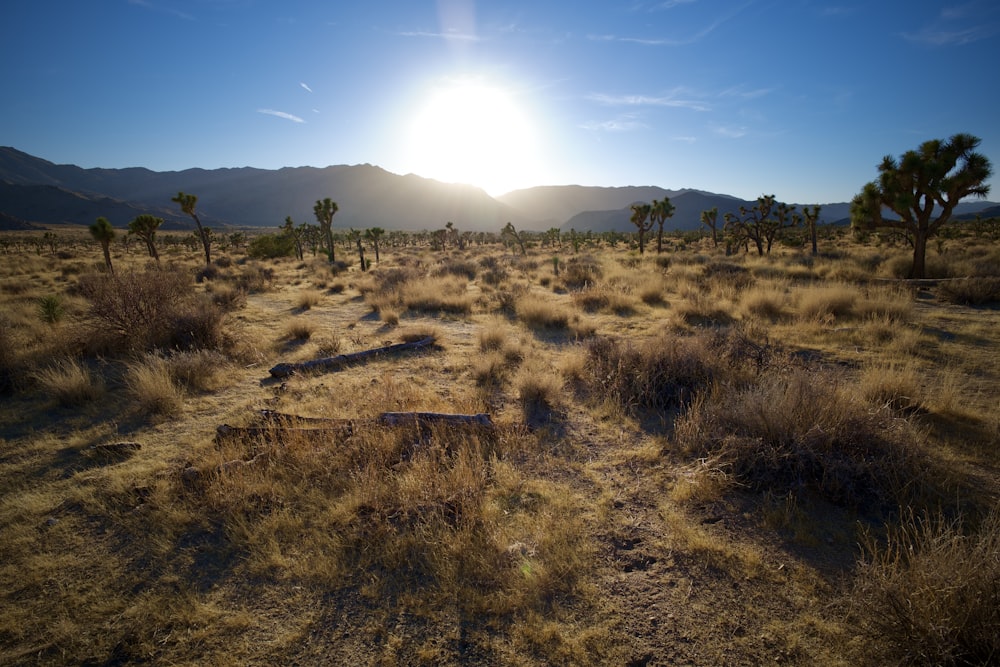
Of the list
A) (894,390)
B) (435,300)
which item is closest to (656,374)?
(894,390)

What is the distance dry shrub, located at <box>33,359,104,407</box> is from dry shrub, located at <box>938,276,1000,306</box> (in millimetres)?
19908

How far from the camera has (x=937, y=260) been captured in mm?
16031

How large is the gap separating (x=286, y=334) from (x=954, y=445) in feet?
40.2

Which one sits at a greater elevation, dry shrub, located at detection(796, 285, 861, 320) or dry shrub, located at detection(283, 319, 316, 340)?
dry shrub, located at detection(796, 285, 861, 320)

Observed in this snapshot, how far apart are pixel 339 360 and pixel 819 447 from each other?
792 cm

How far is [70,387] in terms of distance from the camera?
6.11 m

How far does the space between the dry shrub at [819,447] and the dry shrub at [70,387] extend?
29.0ft

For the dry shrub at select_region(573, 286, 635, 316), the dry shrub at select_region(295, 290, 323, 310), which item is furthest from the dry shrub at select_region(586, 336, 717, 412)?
the dry shrub at select_region(295, 290, 323, 310)

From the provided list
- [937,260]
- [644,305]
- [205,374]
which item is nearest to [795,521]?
[205,374]

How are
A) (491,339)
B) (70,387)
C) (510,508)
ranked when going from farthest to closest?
(491,339) → (70,387) → (510,508)

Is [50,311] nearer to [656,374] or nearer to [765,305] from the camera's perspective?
[656,374]

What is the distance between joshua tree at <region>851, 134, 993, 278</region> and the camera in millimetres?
13539

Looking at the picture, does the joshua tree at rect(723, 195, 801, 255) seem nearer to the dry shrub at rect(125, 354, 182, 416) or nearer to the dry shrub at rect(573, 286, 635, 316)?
the dry shrub at rect(573, 286, 635, 316)

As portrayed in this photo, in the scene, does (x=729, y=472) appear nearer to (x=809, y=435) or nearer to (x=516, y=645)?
(x=809, y=435)
